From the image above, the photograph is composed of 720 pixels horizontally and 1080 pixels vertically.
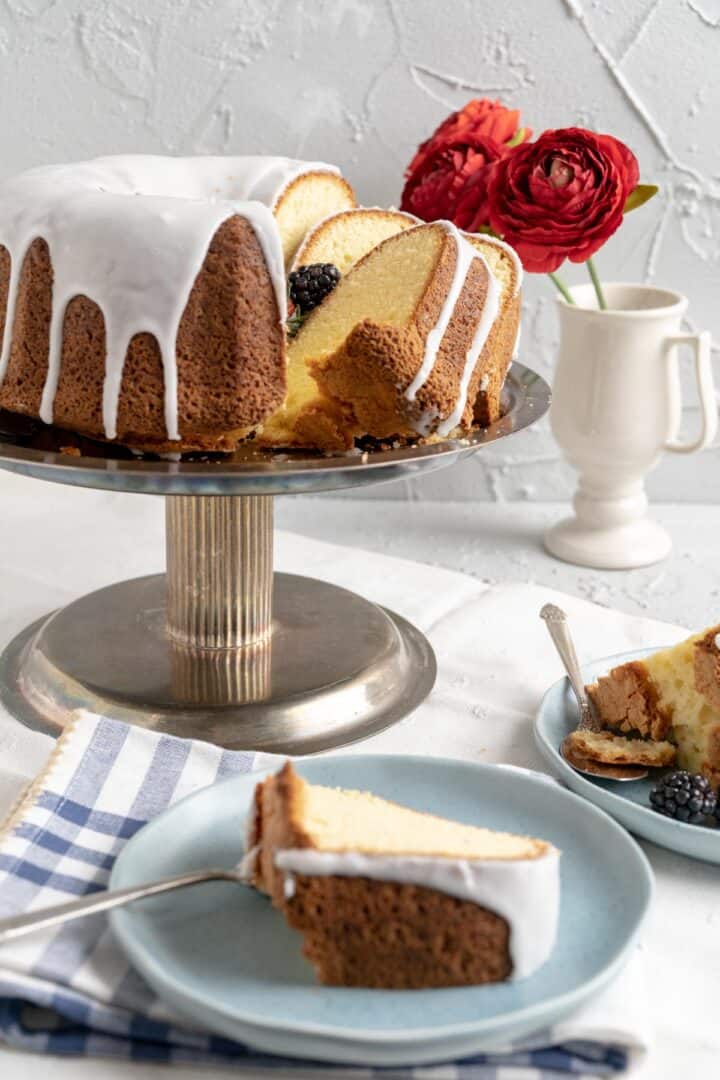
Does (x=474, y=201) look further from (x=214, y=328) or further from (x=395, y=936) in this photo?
(x=395, y=936)

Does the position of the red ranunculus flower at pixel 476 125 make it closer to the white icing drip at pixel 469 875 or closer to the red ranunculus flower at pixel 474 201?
the red ranunculus flower at pixel 474 201

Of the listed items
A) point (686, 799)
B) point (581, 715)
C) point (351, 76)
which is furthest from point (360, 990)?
point (351, 76)

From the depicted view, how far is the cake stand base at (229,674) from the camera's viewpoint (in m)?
1.28

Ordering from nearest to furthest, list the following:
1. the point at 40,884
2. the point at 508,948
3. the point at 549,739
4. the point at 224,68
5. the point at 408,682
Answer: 1. the point at 508,948
2. the point at 40,884
3. the point at 549,739
4. the point at 408,682
5. the point at 224,68

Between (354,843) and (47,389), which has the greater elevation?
(47,389)

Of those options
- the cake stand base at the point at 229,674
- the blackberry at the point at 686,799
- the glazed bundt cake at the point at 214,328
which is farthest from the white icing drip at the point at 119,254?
the blackberry at the point at 686,799

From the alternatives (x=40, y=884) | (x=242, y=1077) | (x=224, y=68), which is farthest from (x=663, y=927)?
(x=224, y=68)

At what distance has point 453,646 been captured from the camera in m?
1.50

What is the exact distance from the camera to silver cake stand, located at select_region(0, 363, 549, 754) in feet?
4.03

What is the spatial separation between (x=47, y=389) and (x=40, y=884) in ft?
1.47

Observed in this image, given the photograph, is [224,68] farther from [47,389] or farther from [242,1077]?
[242,1077]

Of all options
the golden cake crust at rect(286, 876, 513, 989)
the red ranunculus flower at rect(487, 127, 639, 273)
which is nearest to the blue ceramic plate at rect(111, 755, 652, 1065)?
the golden cake crust at rect(286, 876, 513, 989)

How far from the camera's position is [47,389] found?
4.01 feet

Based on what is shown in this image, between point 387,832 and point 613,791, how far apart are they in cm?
30
